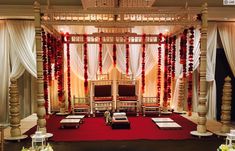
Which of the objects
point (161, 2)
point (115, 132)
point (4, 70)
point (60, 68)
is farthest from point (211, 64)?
point (4, 70)

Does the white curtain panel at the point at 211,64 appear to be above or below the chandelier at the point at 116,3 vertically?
below

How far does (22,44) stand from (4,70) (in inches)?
38.3

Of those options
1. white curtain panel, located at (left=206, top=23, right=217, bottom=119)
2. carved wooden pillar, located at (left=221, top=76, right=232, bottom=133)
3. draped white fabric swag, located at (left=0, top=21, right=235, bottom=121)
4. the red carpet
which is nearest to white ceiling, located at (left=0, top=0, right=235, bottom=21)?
draped white fabric swag, located at (left=0, top=21, right=235, bottom=121)

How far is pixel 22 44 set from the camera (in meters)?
8.39

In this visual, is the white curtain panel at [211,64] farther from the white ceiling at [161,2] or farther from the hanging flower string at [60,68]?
the hanging flower string at [60,68]

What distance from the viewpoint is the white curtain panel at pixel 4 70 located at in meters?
8.45

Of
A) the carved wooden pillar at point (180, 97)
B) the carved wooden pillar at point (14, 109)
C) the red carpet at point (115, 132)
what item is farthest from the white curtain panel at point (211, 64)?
the carved wooden pillar at point (14, 109)

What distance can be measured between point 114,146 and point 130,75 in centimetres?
432

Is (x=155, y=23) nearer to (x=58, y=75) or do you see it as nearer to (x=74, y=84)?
(x=58, y=75)

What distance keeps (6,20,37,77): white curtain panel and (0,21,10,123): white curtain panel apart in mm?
190

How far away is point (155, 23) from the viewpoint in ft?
18.4

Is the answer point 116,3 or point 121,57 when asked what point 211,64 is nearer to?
point 121,57

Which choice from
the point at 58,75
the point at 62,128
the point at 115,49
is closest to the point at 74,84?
the point at 58,75

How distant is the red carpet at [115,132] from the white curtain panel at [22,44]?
1.96 metres
